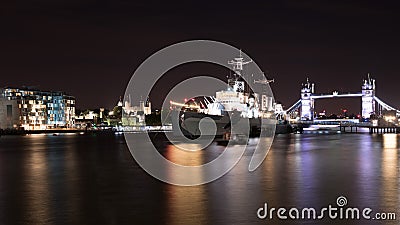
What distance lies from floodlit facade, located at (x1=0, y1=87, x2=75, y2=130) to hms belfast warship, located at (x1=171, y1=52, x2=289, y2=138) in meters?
56.1

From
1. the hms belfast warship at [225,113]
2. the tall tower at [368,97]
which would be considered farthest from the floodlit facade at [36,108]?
the tall tower at [368,97]

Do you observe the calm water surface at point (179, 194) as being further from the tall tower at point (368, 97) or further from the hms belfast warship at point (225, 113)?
the tall tower at point (368, 97)

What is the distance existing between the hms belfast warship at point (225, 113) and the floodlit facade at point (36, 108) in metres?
56.1

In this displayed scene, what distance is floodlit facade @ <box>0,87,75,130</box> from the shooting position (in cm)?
12406

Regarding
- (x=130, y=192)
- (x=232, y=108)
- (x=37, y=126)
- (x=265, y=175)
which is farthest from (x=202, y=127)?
(x=37, y=126)

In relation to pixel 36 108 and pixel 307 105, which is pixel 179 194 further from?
pixel 307 105

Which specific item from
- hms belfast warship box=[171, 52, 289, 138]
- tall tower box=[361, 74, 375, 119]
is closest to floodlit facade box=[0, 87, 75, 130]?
hms belfast warship box=[171, 52, 289, 138]

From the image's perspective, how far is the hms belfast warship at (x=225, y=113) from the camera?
7031 cm

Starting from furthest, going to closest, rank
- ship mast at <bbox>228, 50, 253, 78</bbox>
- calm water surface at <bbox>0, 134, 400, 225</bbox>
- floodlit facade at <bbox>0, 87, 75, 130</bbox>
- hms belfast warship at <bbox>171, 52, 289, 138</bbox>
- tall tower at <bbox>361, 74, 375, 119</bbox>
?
tall tower at <bbox>361, 74, 375, 119</bbox>, floodlit facade at <bbox>0, 87, 75, 130</bbox>, ship mast at <bbox>228, 50, 253, 78</bbox>, hms belfast warship at <bbox>171, 52, 289, 138</bbox>, calm water surface at <bbox>0, 134, 400, 225</bbox>

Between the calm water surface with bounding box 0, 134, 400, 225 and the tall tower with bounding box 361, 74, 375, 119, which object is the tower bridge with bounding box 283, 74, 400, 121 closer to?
the tall tower with bounding box 361, 74, 375, 119

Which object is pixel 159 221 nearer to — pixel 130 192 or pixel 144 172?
pixel 130 192

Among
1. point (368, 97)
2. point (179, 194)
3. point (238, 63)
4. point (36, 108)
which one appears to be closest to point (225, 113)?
point (238, 63)

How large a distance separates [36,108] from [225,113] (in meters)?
77.5

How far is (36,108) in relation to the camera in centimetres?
13762
